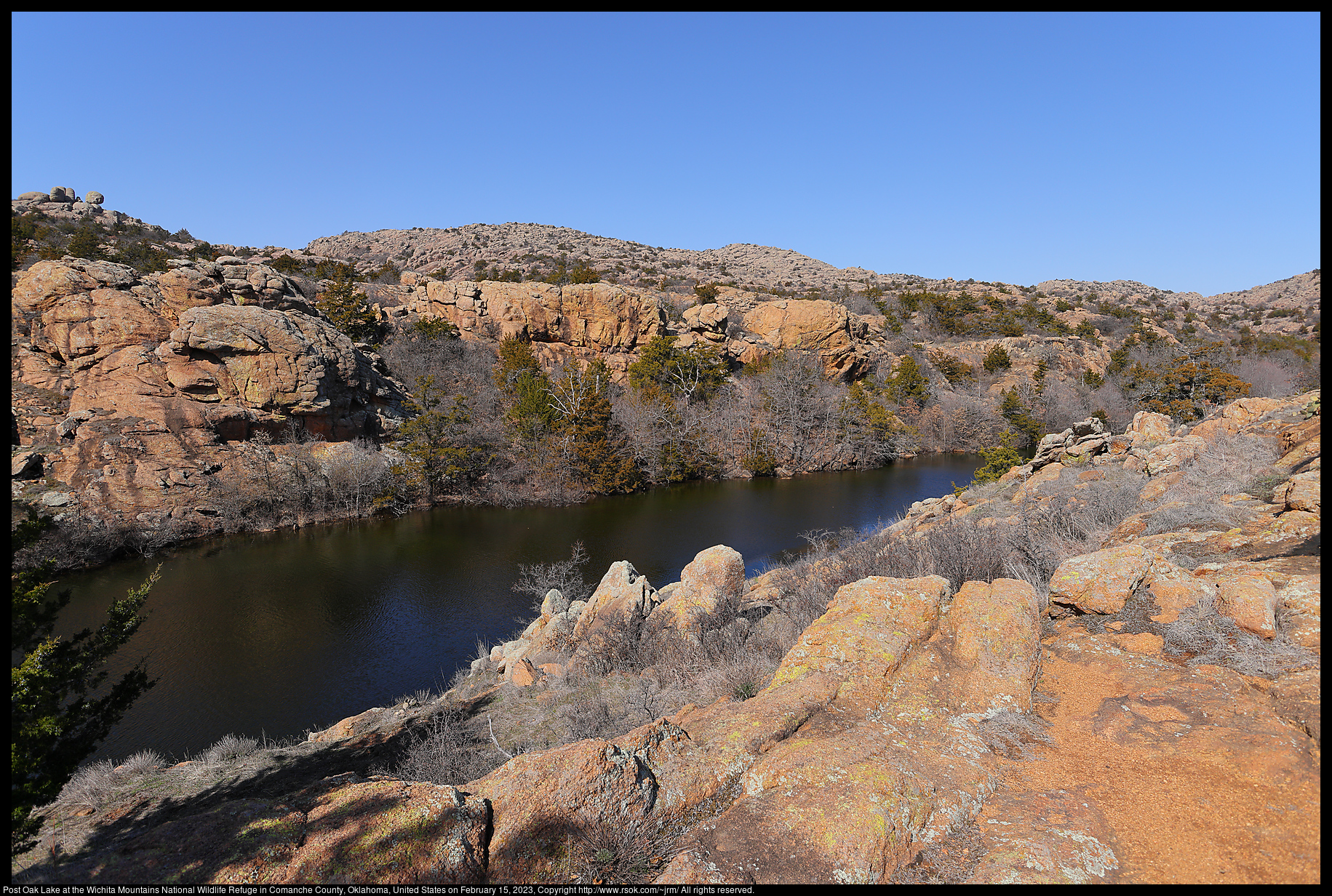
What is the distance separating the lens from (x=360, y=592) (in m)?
15.8

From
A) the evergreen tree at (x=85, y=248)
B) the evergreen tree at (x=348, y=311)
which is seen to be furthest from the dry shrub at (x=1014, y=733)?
the evergreen tree at (x=85, y=248)

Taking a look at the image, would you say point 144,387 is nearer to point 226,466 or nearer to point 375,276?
point 226,466

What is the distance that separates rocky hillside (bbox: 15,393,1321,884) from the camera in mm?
2705

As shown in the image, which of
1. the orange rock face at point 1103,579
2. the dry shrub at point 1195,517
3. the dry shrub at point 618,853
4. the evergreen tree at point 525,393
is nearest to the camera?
the dry shrub at point 618,853

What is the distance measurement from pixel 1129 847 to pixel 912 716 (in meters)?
1.28

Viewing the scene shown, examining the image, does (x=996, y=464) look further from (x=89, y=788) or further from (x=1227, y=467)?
(x=89, y=788)

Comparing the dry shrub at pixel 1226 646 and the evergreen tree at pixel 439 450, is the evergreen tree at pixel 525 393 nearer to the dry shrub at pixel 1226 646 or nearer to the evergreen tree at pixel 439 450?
the evergreen tree at pixel 439 450

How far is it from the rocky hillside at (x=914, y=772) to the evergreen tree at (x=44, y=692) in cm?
50

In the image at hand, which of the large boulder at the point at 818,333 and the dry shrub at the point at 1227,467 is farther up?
the large boulder at the point at 818,333

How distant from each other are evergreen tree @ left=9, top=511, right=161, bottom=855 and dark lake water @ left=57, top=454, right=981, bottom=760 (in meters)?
5.80

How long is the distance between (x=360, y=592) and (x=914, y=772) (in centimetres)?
1600

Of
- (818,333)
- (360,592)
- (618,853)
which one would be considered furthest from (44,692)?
(818,333)

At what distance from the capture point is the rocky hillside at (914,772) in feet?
8.87

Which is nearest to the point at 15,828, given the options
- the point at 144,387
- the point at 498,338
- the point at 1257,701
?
the point at 1257,701
